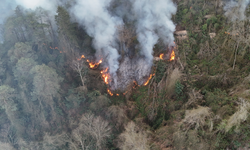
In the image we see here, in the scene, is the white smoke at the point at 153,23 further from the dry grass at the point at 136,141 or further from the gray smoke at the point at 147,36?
the dry grass at the point at 136,141

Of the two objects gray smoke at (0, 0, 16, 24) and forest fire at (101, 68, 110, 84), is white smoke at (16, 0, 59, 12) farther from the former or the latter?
forest fire at (101, 68, 110, 84)

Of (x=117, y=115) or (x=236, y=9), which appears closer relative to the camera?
(x=236, y=9)

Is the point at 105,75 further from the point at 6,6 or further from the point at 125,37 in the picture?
the point at 6,6

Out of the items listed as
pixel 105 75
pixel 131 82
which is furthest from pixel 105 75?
pixel 131 82

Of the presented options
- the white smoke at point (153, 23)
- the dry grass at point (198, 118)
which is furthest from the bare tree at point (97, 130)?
the white smoke at point (153, 23)

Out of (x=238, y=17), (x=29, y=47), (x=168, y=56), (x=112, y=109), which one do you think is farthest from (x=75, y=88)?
(x=238, y=17)

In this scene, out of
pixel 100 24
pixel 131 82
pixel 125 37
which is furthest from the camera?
pixel 100 24
